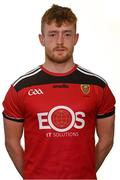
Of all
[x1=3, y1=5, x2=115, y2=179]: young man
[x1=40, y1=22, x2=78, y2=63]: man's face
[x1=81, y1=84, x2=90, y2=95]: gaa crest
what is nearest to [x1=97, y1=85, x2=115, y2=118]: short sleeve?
[x1=3, y1=5, x2=115, y2=179]: young man

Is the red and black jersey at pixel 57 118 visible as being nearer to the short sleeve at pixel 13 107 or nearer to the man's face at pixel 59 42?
the short sleeve at pixel 13 107

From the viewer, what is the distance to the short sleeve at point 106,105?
316cm

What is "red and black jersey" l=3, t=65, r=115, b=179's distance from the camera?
9.80ft

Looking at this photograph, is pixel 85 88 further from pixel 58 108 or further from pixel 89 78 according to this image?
pixel 58 108

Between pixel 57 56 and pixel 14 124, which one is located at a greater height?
pixel 57 56

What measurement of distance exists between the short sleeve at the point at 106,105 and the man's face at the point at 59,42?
1.24 ft

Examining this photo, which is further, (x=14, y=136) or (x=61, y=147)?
(x=14, y=136)

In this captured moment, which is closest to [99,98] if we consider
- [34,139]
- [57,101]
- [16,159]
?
[57,101]

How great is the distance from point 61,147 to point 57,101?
0.31 m

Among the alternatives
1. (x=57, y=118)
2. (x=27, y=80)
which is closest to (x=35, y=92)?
(x=27, y=80)

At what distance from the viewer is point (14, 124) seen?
3.18 meters

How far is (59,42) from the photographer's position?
2982 millimetres

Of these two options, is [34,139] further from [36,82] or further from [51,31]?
[51,31]

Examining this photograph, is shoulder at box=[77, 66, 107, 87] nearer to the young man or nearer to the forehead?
the young man
